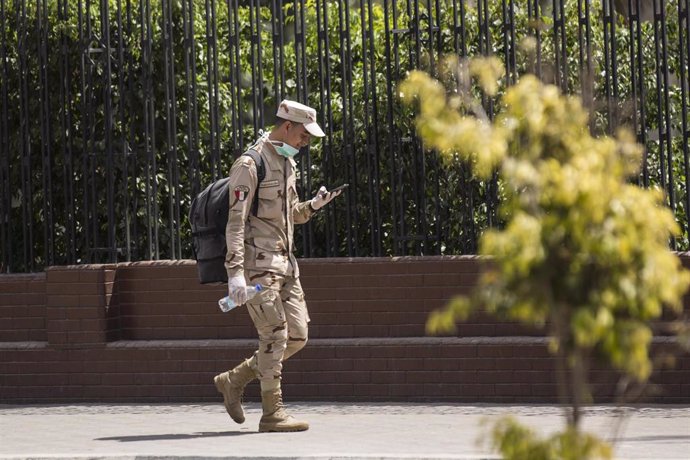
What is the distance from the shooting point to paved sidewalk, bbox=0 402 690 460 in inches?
323

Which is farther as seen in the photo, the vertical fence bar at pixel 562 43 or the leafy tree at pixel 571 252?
the vertical fence bar at pixel 562 43

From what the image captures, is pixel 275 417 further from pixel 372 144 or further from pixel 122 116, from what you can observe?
pixel 122 116

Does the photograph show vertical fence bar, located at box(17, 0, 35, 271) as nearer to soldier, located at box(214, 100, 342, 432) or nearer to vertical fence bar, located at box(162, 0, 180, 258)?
vertical fence bar, located at box(162, 0, 180, 258)

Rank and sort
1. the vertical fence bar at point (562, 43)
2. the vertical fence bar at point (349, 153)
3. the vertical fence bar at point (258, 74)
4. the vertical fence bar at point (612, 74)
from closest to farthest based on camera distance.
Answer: the vertical fence bar at point (612, 74), the vertical fence bar at point (562, 43), the vertical fence bar at point (349, 153), the vertical fence bar at point (258, 74)

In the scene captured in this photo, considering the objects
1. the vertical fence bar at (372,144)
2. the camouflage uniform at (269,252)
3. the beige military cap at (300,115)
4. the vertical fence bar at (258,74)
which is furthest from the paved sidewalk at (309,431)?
the vertical fence bar at (258,74)

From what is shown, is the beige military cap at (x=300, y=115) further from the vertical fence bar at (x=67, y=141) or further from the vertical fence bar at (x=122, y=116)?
the vertical fence bar at (x=67, y=141)

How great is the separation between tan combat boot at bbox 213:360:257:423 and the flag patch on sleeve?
1112 mm

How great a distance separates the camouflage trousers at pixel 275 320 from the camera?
8859mm

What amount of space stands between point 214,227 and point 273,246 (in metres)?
0.38

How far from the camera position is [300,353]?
428 inches

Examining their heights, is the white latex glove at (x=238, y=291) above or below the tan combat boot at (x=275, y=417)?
above

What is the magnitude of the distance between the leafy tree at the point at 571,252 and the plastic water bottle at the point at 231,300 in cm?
443

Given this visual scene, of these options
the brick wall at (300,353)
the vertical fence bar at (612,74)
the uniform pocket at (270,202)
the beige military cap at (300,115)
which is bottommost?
the brick wall at (300,353)

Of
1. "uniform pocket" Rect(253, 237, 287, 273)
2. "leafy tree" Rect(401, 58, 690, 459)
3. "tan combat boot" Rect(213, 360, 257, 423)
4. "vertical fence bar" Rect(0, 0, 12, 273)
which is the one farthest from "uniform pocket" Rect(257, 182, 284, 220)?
"leafy tree" Rect(401, 58, 690, 459)
